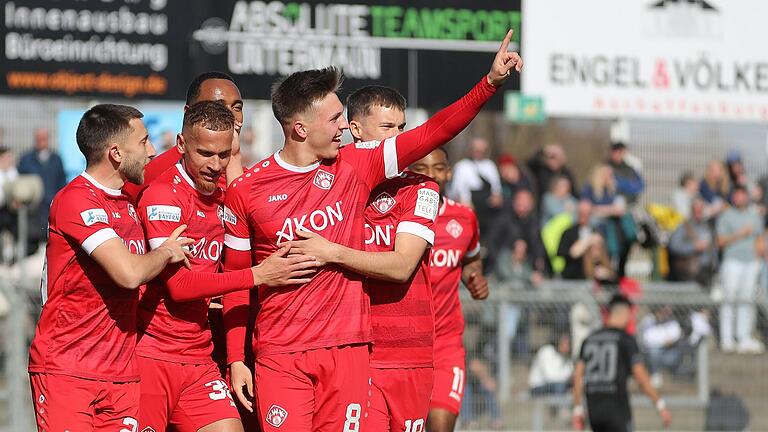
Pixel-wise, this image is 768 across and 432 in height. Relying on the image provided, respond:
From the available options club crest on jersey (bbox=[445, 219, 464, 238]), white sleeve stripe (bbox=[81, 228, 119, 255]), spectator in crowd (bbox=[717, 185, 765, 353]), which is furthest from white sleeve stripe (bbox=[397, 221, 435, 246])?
spectator in crowd (bbox=[717, 185, 765, 353])

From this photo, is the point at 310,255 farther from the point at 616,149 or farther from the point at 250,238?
the point at 616,149

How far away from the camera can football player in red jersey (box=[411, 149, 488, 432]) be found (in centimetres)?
926

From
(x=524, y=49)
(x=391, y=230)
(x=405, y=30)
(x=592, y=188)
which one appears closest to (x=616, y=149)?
(x=592, y=188)

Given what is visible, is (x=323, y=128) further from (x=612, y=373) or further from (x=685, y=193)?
(x=685, y=193)

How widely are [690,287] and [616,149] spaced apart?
229cm

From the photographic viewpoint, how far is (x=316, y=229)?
6.89m

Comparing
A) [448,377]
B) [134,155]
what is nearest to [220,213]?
[134,155]

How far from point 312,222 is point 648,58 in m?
10.4

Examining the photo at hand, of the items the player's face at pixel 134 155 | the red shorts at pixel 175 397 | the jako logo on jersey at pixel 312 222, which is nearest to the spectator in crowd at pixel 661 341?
the red shorts at pixel 175 397

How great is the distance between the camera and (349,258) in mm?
6820

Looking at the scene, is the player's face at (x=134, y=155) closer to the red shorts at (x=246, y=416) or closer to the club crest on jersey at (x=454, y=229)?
the red shorts at (x=246, y=416)

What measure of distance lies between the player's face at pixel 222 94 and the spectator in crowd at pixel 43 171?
7297 mm

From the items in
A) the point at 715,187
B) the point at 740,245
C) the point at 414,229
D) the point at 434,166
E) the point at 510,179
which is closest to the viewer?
the point at 414,229

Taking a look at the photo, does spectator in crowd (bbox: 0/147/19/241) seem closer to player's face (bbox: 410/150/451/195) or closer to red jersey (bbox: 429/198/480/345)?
red jersey (bbox: 429/198/480/345)
